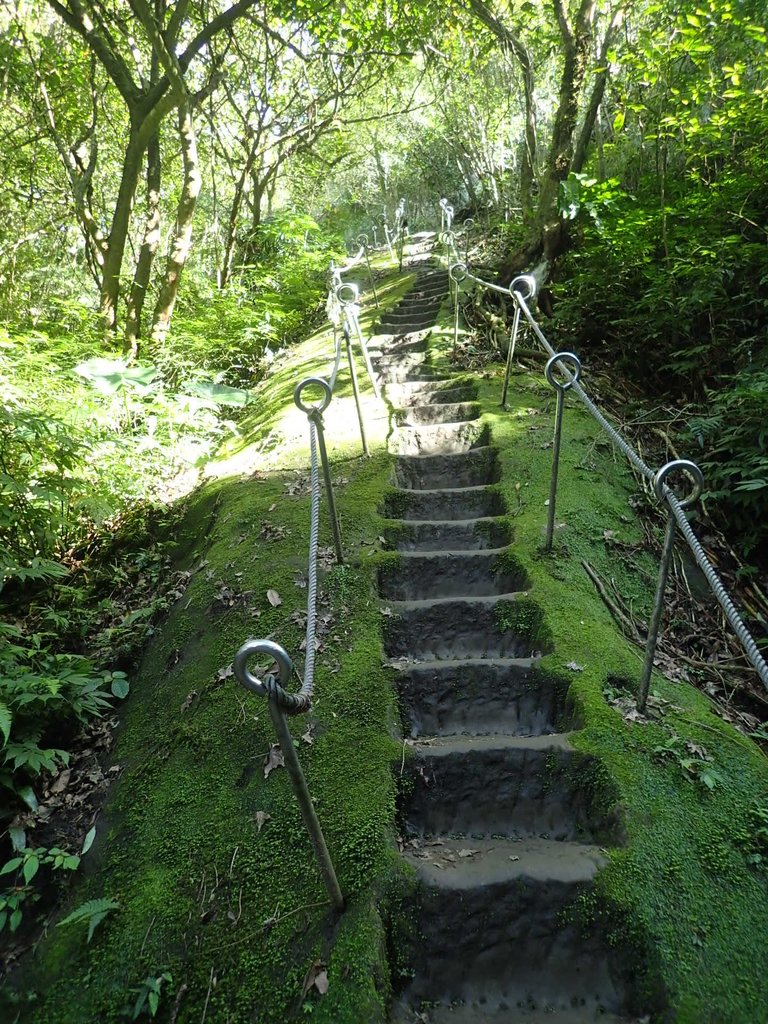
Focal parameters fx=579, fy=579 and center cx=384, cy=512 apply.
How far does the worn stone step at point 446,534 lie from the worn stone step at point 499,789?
1.80 metres

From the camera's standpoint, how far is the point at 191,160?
24.8ft

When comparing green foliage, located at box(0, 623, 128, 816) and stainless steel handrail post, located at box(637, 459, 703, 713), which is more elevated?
stainless steel handrail post, located at box(637, 459, 703, 713)

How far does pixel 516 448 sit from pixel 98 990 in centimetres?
441

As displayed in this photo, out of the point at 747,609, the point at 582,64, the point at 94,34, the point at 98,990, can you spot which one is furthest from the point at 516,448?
the point at 94,34

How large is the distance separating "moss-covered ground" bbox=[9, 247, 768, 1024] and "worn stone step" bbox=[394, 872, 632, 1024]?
12cm

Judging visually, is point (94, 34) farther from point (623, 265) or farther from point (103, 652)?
point (103, 652)

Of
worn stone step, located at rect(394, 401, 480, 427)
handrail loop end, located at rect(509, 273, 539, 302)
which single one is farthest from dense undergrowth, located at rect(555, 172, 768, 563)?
worn stone step, located at rect(394, 401, 480, 427)

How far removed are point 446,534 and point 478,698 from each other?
1.54m

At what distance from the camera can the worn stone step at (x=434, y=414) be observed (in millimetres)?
6145

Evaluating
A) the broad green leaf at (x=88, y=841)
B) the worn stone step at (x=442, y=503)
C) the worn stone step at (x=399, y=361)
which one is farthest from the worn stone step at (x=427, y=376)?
the broad green leaf at (x=88, y=841)

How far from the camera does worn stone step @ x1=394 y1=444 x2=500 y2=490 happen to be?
5.21 meters

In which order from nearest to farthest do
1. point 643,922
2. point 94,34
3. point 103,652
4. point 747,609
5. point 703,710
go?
point 643,922, point 703,710, point 747,609, point 103,652, point 94,34

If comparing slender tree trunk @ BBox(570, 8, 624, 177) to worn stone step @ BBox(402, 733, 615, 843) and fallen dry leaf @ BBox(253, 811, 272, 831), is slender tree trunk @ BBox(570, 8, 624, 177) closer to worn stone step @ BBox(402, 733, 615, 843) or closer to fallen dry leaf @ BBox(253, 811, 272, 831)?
worn stone step @ BBox(402, 733, 615, 843)

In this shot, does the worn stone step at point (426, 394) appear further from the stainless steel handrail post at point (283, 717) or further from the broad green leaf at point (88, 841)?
the stainless steel handrail post at point (283, 717)
